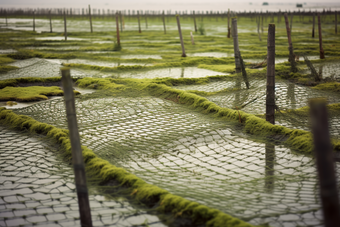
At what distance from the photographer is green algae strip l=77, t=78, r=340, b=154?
16.2ft

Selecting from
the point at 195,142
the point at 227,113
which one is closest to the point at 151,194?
the point at 195,142

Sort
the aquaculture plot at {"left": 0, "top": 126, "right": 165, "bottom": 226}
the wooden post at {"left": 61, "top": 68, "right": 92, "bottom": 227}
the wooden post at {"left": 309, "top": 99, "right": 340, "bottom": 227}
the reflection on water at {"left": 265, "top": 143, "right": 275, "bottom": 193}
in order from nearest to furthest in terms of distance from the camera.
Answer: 1. the wooden post at {"left": 309, "top": 99, "right": 340, "bottom": 227}
2. the wooden post at {"left": 61, "top": 68, "right": 92, "bottom": 227}
3. the aquaculture plot at {"left": 0, "top": 126, "right": 165, "bottom": 226}
4. the reflection on water at {"left": 265, "top": 143, "right": 275, "bottom": 193}

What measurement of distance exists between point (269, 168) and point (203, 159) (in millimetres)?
917

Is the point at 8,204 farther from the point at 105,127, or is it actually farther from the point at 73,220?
the point at 105,127

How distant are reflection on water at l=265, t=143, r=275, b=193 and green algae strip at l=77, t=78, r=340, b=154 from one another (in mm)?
305

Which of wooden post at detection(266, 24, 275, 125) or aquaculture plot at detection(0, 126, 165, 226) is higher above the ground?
wooden post at detection(266, 24, 275, 125)

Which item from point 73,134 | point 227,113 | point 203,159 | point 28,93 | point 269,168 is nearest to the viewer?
point 73,134

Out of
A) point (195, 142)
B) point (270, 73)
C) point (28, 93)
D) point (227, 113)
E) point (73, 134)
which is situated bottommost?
point (195, 142)

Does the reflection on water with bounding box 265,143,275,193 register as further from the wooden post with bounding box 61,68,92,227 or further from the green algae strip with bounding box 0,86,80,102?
the green algae strip with bounding box 0,86,80,102

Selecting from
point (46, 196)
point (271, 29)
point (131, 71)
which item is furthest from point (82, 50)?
point (46, 196)

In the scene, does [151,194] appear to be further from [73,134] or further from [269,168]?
[269,168]

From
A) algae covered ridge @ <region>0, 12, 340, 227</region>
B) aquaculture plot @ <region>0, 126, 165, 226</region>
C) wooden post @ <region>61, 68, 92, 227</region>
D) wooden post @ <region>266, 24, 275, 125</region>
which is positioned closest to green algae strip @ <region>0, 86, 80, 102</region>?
Answer: algae covered ridge @ <region>0, 12, 340, 227</region>

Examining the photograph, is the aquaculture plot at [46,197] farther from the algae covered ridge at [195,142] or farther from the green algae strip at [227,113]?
the green algae strip at [227,113]

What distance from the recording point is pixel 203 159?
471 centimetres
